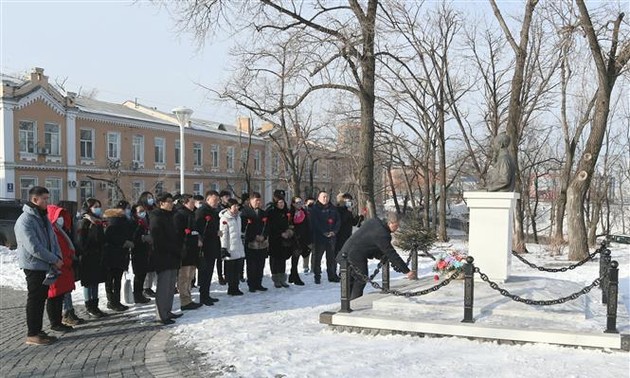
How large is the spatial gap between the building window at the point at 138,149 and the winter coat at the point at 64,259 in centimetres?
3331

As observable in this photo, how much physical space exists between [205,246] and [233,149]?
3971cm

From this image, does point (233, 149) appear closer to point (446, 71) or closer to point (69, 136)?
point (69, 136)

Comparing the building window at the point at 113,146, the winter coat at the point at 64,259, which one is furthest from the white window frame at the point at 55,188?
the winter coat at the point at 64,259

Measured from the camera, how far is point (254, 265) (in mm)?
10453

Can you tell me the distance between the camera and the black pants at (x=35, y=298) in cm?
697

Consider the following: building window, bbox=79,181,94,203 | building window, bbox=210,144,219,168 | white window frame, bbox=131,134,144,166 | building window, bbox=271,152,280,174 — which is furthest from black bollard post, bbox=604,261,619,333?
building window, bbox=271,152,280,174

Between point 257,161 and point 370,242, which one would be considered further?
point 257,161

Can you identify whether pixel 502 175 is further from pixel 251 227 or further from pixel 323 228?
pixel 251 227

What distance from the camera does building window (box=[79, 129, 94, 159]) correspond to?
36438mm

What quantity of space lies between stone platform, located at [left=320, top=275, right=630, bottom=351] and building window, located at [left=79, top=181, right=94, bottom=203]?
3217cm

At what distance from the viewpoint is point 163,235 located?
7.96 metres

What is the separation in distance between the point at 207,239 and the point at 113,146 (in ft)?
104

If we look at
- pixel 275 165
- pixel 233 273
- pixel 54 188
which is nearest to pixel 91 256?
pixel 233 273

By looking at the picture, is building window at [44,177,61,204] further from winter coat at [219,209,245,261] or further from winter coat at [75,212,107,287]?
winter coat at [219,209,245,261]
